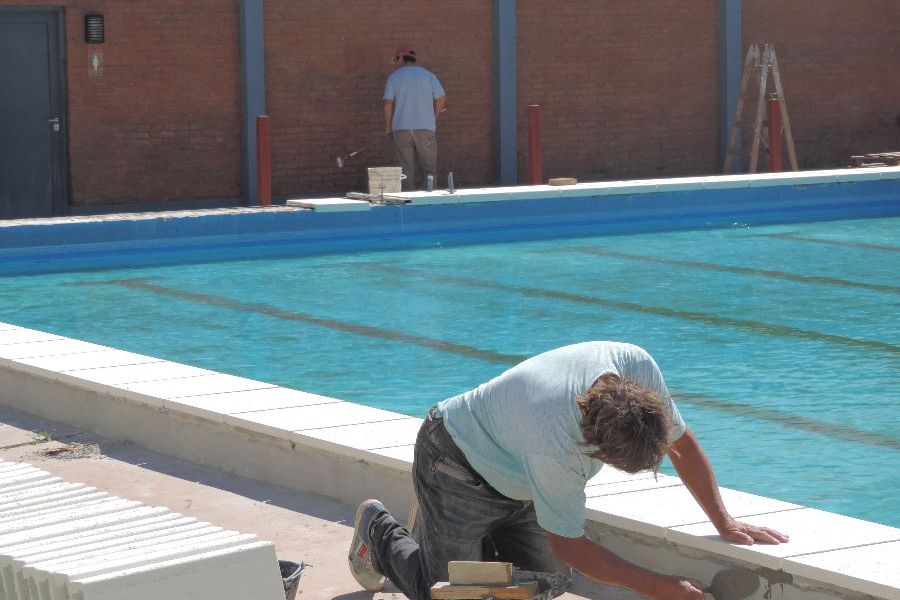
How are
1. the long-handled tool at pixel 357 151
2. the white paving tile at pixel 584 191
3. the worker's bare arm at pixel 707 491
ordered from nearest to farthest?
the worker's bare arm at pixel 707 491 < the white paving tile at pixel 584 191 < the long-handled tool at pixel 357 151

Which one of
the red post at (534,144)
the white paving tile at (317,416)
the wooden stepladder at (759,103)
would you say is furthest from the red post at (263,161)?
the white paving tile at (317,416)

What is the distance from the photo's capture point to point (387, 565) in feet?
15.6

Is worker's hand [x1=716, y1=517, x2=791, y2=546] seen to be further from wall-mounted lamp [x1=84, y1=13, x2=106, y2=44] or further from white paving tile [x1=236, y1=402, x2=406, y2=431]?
wall-mounted lamp [x1=84, y1=13, x2=106, y2=44]

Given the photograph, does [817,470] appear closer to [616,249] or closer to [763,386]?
[763,386]

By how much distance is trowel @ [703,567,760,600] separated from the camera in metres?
4.52

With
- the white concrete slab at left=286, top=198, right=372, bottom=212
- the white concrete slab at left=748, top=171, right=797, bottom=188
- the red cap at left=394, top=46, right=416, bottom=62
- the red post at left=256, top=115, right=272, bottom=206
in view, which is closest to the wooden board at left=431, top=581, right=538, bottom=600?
the white concrete slab at left=286, top=198, right=372, bottom=212

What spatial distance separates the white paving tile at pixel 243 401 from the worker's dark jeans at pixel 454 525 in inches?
73.5

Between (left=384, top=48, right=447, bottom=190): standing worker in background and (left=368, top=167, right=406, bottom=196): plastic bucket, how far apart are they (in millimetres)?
1345

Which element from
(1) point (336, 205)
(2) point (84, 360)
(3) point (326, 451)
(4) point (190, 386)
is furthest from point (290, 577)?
(1) point (336, 205)

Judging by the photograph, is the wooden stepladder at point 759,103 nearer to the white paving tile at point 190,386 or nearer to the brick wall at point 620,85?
the brick wall at point 620,85

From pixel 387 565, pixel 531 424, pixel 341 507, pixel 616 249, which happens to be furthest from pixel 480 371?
pixel 616 249

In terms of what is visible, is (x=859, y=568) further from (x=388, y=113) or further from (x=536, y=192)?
(x=388, y=113)

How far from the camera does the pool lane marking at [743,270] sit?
12492mm

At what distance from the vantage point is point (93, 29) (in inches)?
667
